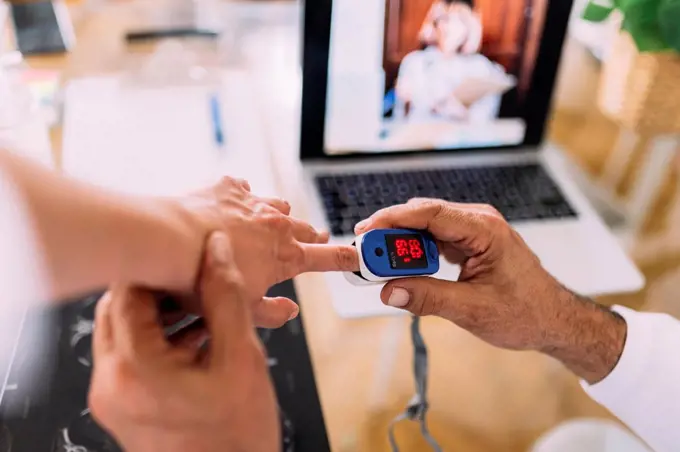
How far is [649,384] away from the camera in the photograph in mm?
621

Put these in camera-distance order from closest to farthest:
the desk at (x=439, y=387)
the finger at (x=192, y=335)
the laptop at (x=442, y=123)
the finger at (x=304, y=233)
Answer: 1. the finger at (x=192, y=335)
2. the finger at (x=304, y=233)
3. the desk at (x=439, y=387)
4. the laptop at (x=442, y=123)

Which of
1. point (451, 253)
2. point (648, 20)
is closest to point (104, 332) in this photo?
point (451, 253)

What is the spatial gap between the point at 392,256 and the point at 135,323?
0.24 meters

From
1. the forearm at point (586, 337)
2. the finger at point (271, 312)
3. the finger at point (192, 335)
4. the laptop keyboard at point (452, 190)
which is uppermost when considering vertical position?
the finger at point (192, 335)

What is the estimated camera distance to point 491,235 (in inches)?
22.9

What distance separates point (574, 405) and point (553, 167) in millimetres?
361

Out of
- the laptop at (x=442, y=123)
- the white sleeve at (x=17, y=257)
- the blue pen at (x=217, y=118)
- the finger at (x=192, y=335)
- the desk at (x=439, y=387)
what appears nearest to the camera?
the white sleeve at (x=17, y=257)

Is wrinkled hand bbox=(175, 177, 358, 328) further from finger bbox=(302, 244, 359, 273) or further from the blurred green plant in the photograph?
the blurred green plant

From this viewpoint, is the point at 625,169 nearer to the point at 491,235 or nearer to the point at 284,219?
the point at 491,235

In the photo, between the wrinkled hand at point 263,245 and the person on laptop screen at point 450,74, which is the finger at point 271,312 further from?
the person on laptop screen at point 450,74

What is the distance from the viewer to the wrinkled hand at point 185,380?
35 centimetres

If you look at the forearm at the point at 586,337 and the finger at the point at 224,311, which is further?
the forearm at the point at 586,337

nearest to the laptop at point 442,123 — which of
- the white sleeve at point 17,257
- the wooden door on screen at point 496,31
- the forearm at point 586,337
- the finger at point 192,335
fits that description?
the wooden door on screen at point 496,31

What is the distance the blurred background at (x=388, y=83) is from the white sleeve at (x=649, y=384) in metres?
0.07
